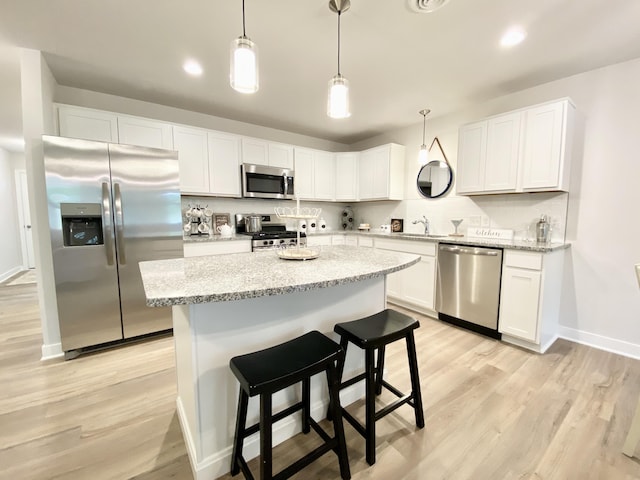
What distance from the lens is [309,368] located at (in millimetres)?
1104

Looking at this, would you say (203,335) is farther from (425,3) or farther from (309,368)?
(425,3)

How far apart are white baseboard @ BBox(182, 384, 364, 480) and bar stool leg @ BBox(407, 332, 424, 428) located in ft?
1.48

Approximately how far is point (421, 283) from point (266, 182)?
7.96 feet

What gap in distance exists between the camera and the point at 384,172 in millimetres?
4047

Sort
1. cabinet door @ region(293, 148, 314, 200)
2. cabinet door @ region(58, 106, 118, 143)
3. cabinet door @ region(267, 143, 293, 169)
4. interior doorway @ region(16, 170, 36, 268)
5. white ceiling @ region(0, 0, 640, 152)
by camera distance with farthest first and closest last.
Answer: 1. interior doorway @ region(16, 170, 36, 268)
2. cabinet door @ region(293, 148, 314, 200)
3. cabinet door @ region(267, 143, 293, 169)
4. cabinet door @ region(58, 106, 118, 143)
5. white ceiling @ region(0, 0, 640, 152)

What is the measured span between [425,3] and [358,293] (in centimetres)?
A: 181

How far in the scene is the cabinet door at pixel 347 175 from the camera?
14.6 ft

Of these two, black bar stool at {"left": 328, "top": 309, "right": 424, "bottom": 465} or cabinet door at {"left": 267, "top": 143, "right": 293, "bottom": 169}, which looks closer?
black bar stool at {"left": 328, "top": 309, "right": 424, "bottom": 465}

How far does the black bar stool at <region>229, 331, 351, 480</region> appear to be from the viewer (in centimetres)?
102

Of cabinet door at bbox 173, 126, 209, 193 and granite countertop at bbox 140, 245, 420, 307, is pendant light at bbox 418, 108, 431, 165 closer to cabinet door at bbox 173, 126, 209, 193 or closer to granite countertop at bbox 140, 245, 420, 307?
granite countertop at bbox 140, 245, 420, 307

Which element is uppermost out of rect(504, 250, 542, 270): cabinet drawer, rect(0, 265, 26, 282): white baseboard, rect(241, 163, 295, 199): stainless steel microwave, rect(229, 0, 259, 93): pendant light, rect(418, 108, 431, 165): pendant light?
rect(418, 108, 431, 165): pendant light

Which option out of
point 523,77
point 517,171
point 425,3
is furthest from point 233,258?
point 523,77

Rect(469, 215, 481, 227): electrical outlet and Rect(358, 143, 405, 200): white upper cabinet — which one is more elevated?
Rect(358, 143, 405, 200): white upper cabinet

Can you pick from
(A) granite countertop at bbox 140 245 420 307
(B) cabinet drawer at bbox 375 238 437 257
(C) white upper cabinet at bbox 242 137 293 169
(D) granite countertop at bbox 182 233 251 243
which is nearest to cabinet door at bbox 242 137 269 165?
(C) white upper cabinet at bbox 242 137 293 169
